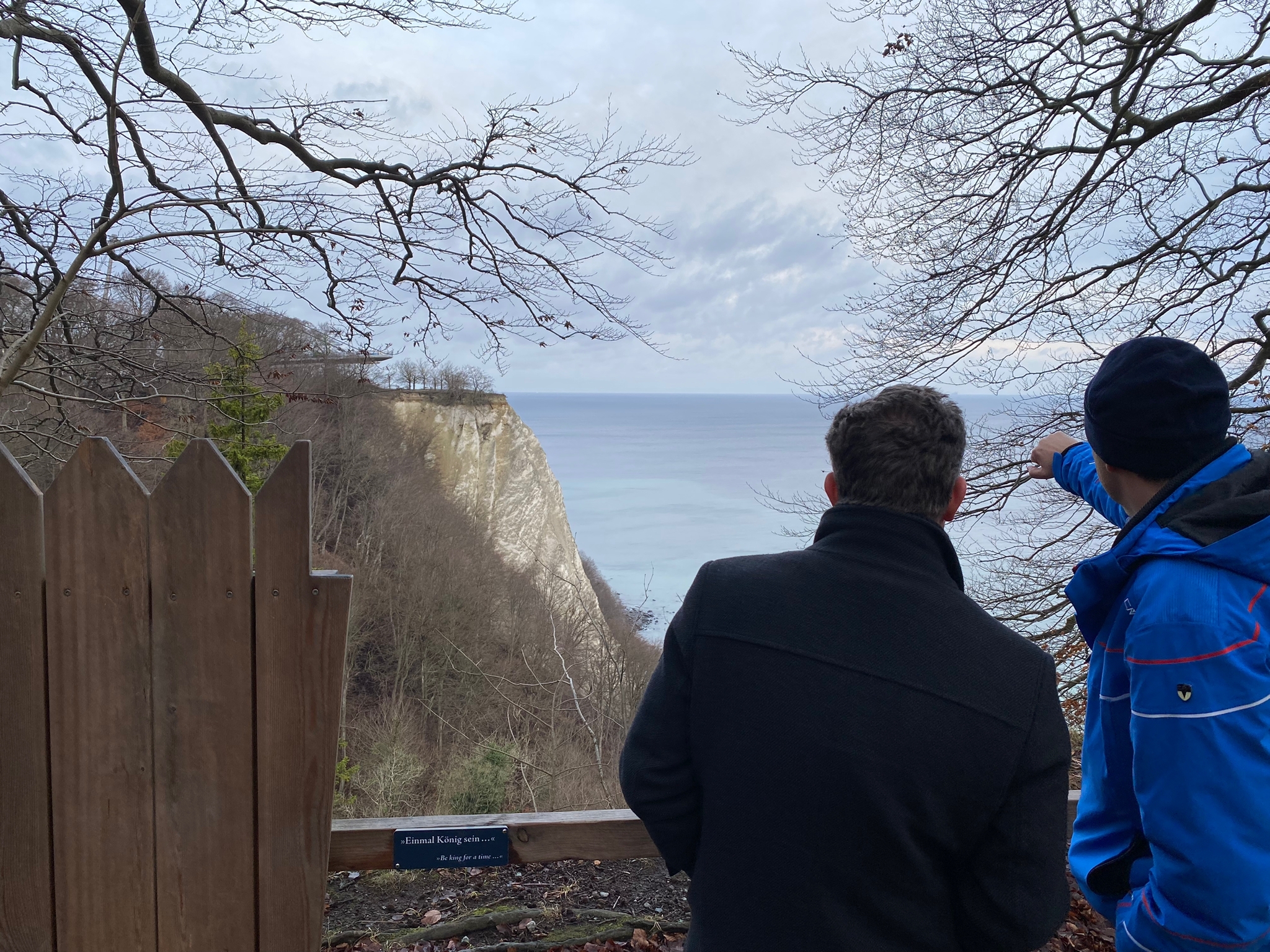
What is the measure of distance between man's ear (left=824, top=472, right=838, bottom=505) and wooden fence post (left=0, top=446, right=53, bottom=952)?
1.47m

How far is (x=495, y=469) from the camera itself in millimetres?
43000

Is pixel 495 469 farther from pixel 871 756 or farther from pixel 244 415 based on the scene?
pixel 871 756

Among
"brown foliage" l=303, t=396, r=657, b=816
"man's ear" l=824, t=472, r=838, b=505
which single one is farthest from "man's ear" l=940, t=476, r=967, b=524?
"brown foliage" l=303, t=396, r=657, b=816

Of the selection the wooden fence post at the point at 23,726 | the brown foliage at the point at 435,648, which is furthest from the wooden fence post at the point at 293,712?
the brown foliage at the point at 435,648

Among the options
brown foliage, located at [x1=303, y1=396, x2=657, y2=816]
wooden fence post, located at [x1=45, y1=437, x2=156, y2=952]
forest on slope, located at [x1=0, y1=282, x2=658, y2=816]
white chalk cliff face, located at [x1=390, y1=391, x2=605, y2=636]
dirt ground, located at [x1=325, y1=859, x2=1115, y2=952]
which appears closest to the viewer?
wooden fence post, located at [x1=45, y1=437, x2=156, y2=952]

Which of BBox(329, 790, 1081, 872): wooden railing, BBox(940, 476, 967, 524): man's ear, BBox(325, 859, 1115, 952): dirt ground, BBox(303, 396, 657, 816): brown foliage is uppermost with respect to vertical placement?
BBox(940, 476, 967, 524): man's ear

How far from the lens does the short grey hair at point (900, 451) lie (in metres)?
1.36

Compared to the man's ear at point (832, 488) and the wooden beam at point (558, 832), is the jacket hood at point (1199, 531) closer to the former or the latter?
the man's ear at point (832, 488)

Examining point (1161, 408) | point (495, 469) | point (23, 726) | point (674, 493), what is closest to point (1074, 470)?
point (1161, 408)

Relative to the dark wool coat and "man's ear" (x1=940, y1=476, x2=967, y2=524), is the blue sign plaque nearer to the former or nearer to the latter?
the dark wool coat

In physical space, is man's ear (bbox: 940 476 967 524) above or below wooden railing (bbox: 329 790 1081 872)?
above

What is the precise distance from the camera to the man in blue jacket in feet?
3.73

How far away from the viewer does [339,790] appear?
1606 cm

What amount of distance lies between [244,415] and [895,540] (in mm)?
6175
